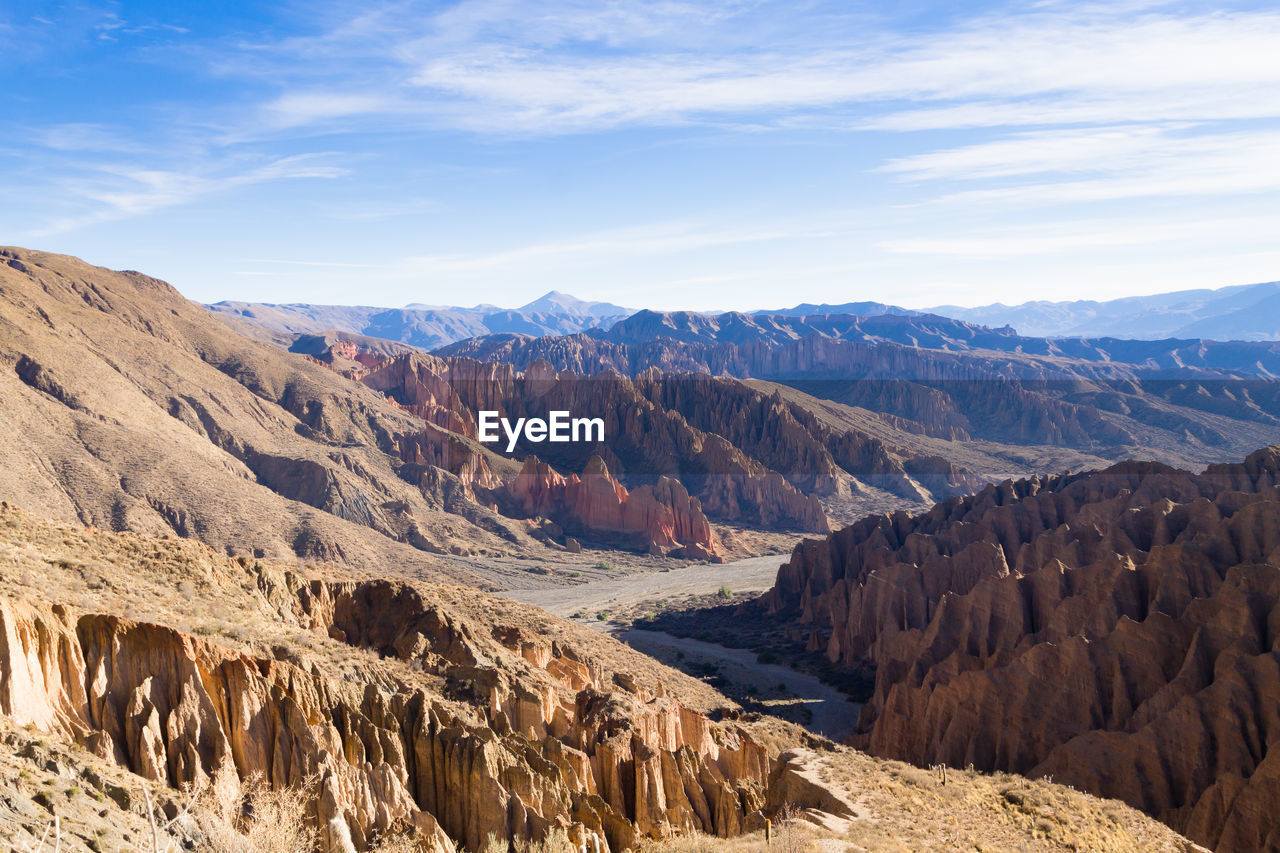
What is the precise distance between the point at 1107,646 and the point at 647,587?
223 ft

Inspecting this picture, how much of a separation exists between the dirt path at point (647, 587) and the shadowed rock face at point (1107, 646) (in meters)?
28.3

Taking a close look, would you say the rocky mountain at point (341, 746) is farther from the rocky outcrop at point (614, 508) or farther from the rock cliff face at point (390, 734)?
the rocky outcrop at point (614, 508)

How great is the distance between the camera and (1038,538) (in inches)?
2571

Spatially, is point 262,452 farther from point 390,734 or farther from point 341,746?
point 341,746

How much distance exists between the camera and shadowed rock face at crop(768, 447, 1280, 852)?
120ft

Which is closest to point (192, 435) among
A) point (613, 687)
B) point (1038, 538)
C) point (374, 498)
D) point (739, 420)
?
point (374, 498)

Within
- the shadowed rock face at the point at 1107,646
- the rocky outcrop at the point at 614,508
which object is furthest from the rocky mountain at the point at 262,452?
the shadowed rock face at the point at 1107,646

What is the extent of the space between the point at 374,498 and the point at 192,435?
2321 centimetres

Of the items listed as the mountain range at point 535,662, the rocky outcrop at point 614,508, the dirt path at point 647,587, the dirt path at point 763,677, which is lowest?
the dirt path at point 647,587

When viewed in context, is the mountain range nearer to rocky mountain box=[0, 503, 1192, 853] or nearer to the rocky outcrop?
rocky mountain box=[0, 503, 1192, 853]

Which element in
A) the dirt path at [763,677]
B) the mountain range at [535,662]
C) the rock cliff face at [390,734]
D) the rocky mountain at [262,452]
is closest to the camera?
the rock cliff face at [390,734]

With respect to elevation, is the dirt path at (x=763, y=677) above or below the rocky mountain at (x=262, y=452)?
below

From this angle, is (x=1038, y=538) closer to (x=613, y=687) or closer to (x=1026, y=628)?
(x=1026, y=628)

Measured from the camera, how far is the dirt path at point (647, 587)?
317ft
